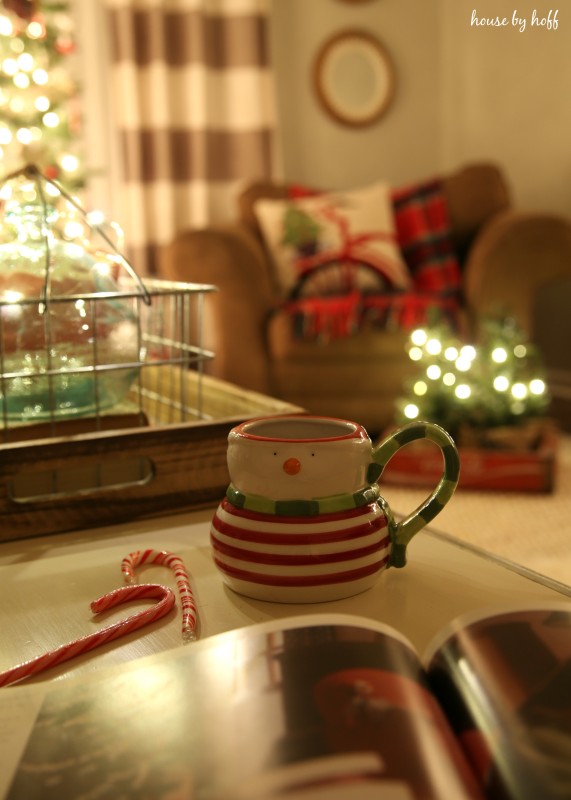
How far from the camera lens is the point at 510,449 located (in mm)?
2133

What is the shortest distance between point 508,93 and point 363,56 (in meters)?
0.65

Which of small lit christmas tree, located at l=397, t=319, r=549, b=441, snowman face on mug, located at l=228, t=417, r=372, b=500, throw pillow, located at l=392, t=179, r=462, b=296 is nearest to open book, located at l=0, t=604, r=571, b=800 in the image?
snowman face on mug, located at l=228, t=417, r=372, b=500

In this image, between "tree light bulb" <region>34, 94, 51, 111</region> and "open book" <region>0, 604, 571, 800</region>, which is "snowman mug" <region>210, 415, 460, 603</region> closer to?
"open book" <region>0, 604, 571, 800</region>

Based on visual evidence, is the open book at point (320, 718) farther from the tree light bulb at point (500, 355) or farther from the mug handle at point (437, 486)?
the tree light bulb at point (500, 355)

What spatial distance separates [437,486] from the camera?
0.62 meters

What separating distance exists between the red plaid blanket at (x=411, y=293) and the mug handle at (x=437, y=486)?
179cm

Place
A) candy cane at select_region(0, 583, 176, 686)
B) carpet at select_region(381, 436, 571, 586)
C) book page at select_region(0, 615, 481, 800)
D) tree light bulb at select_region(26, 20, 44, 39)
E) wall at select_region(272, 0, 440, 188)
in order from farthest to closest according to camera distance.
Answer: wall at select_region(272, 0, 440, 188) → tree light bulb at select_region(26, 20, 44, 39) → carpet at select_region(381, 436, 571, 586) → candy cane at select_region(0, 583, 176, 686) → book page at select_region(0, 615, 481, 800)

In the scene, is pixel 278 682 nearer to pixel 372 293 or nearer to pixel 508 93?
pixel 372 293

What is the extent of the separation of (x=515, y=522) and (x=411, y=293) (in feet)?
3.27

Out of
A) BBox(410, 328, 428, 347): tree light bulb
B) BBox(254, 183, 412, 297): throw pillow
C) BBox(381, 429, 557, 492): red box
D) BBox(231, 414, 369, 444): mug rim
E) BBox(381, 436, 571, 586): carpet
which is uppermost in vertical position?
BBox(254, 183, 412, 297): throw pillow

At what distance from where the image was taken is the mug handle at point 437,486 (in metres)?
0.60

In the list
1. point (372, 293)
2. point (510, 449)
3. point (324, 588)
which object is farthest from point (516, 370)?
point (324, 588)

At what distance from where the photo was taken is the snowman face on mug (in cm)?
57

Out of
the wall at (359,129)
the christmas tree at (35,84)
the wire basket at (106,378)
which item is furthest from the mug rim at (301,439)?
the wall at (359,129)
